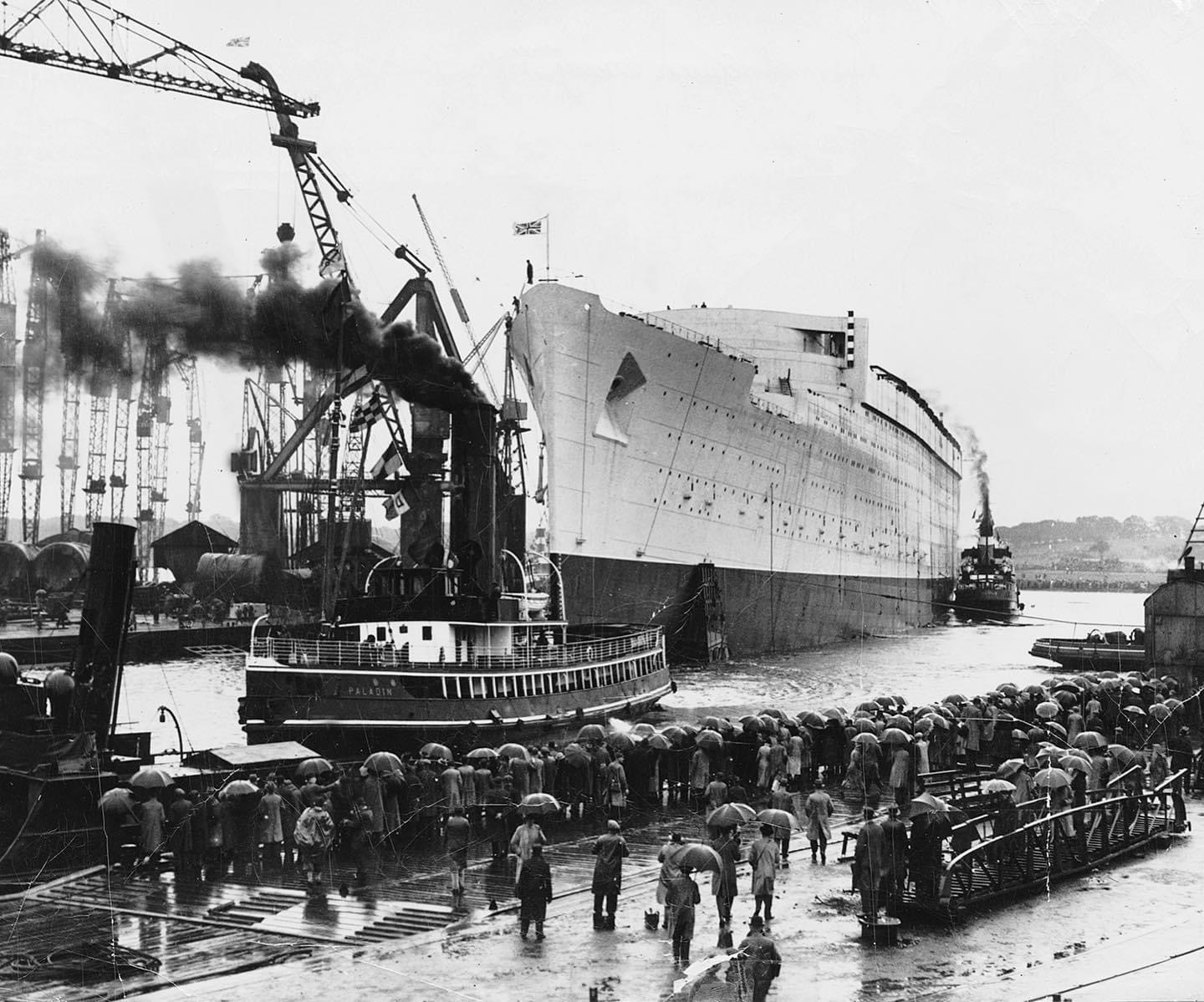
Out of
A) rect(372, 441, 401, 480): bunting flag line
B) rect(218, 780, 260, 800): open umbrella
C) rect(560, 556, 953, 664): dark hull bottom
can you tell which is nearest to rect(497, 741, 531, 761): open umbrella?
rect(218, 780, 260, 800): open umbrella

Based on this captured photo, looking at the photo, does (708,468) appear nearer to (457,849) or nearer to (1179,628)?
(1179,628)

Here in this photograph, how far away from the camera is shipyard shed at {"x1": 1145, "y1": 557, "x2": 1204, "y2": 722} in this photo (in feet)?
91.4

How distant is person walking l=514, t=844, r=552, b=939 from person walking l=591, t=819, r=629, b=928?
21.7 inches

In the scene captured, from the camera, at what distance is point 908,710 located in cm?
2206

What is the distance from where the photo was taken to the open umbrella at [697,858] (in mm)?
10023

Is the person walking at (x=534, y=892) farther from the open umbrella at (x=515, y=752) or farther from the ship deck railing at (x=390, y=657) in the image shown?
the ship deck railing at (x=390, y=657)

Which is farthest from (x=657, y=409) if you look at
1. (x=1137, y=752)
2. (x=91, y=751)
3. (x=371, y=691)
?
(x=91, y=751)

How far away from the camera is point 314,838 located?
12.6 m

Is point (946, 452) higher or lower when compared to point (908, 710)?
higher

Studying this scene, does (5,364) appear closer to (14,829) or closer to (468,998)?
(14,829)

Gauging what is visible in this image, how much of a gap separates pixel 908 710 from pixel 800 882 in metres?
9.97

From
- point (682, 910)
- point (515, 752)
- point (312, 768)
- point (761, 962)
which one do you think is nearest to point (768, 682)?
point (515, 752)

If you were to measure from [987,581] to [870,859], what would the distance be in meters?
81.9

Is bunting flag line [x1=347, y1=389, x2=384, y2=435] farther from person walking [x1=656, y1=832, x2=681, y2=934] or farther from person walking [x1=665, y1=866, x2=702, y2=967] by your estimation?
person walking [x1=665, y1=866, x2=702, y2=967]
